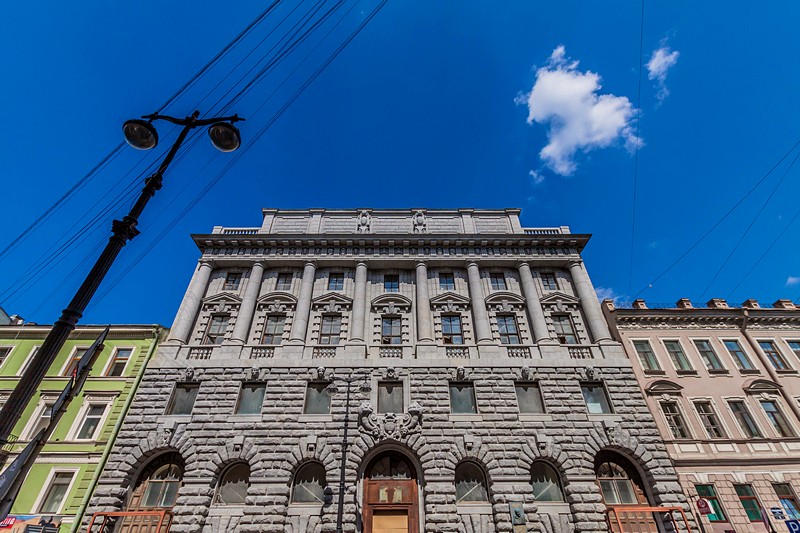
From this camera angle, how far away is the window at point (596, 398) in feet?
67.3

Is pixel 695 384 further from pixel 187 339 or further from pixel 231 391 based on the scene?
pixel 187 339

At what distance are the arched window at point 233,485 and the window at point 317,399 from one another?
145 inches

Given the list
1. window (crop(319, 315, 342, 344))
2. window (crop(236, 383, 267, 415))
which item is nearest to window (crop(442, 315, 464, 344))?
window (crop(319, 315, 342, 344))

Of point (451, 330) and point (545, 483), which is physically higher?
point (451, 330)

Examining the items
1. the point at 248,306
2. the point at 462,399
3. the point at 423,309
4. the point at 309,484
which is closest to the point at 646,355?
the point at 462,399

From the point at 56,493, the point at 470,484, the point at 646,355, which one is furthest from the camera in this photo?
the point at 646,355

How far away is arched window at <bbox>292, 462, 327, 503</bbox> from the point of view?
1792 centimetres

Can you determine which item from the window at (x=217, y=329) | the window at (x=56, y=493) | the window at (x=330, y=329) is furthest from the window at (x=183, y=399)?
the window at (x=330, y=329)

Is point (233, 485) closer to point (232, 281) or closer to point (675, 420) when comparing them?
point (232, 281)

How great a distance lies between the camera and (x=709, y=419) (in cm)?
2091

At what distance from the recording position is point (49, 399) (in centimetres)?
2139

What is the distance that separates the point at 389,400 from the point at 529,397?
724 centimetres

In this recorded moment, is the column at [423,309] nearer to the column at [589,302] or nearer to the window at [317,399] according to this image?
the window at [317,399]

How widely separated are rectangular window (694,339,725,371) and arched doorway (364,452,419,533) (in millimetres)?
17825
